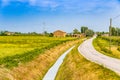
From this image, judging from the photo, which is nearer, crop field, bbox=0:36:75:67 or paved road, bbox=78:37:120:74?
paved road, bbox=78:37:120:74

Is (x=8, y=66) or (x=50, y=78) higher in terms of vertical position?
(x=8, y=66)

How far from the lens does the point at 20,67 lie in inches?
1521

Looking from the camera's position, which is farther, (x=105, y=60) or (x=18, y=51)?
(x=18, y=51)

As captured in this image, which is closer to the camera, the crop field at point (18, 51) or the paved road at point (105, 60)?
the paved road at point (105, 60)

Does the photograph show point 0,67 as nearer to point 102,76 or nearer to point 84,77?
point 84,77

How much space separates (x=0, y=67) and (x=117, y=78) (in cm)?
1473

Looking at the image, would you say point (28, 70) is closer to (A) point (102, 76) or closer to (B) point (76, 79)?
(B) point (76, 79)

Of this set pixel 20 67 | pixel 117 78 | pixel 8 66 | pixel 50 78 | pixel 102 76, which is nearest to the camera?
pixel 117 78

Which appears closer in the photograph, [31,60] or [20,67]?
[20,67]

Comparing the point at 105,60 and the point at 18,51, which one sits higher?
the point at 18,51

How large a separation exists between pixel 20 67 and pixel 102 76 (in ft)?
44.0

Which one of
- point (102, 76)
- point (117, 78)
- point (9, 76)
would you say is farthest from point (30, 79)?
point (117, 78)

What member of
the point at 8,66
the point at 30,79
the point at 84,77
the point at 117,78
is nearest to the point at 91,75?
the point at 84,77

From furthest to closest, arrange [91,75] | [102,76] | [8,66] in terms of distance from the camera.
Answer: [8,66] → [91,75] → [102,76]
